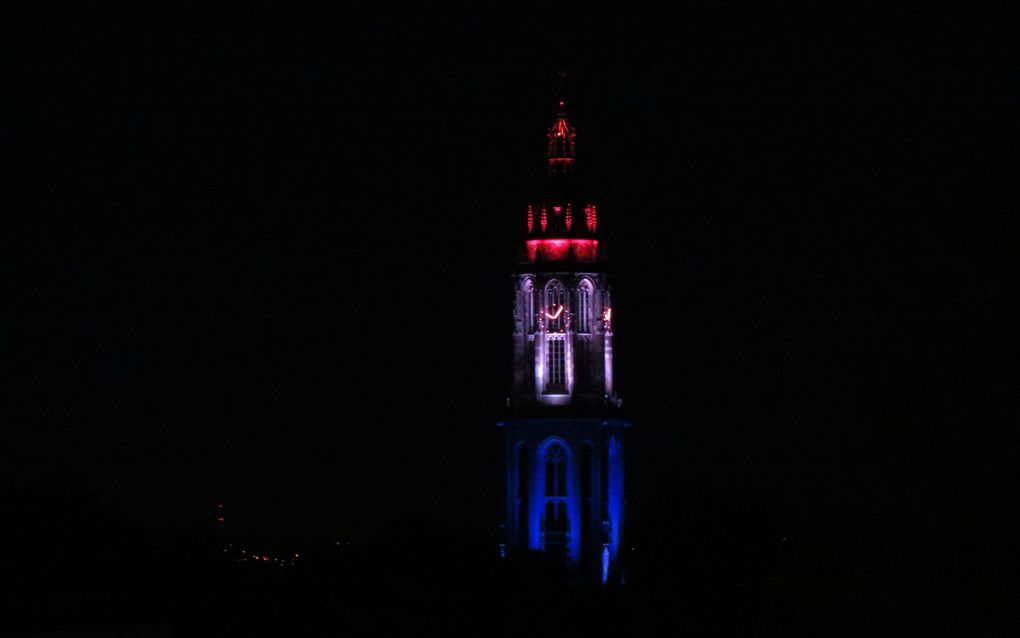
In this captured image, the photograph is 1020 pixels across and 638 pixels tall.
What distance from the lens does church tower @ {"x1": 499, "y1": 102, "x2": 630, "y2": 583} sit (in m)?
136

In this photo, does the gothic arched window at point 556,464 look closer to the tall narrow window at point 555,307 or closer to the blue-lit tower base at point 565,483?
the blue-lit tower base at point 565,483

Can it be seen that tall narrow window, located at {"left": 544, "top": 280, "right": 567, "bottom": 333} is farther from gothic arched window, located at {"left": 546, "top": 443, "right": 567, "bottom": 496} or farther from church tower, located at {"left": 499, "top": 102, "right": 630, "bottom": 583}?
gothic arched window, located at {"left": 546, "top": 443, "right": 567, "bottom": 496}

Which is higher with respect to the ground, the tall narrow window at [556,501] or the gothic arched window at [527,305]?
the gothic arched window at [527,305]

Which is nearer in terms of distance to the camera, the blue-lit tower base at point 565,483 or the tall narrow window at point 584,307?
the blue-lit tower base at point 565,483

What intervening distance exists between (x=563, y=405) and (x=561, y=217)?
7.24 meters

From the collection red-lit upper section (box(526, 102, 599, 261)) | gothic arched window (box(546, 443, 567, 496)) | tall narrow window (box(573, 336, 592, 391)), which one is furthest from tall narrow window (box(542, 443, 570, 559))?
red-lit upper section (box(526, 102, 599, 261))

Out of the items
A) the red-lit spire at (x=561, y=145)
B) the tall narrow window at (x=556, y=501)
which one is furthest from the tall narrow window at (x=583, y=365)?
the red-lit spire at (x=561, y=145)

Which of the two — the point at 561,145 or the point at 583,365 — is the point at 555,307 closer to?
the point at 583,365

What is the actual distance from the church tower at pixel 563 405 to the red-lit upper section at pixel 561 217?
0.17ft

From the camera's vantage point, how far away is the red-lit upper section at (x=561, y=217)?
137m

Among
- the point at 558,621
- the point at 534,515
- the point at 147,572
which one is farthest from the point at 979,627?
the point at 534,515

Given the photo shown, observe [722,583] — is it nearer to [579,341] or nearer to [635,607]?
[635,607]

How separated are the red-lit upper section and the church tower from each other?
0.17ft

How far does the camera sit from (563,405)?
447ft
